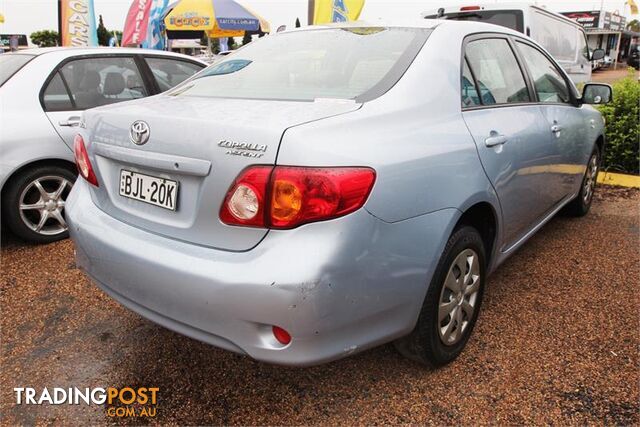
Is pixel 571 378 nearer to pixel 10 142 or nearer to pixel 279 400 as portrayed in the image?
pixel 279 400

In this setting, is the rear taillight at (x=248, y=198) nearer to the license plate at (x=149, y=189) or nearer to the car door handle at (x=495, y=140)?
the license plate at (x=149, y=189)

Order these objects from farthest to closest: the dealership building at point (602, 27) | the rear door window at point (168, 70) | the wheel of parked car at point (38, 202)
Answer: the dealership building at point (602, 27), the rear door window at point (168, 70), the wheel of parked car at point (38, 202)

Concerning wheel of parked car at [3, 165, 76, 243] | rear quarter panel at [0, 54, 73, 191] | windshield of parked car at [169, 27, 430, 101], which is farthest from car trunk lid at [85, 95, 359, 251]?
wheel of parked car at [3, 165, 76, 243]

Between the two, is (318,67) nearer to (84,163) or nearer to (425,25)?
(425,25)

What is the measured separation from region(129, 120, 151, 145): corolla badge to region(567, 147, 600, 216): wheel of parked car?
3711 millimetres

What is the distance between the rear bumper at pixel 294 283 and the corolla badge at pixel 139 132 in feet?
1.17

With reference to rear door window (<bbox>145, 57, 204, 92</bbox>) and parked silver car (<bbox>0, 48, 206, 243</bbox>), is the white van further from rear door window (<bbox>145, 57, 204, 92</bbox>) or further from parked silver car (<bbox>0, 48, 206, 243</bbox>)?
parked silver car (<bbox>0, 48, 206, 243</bbox>)

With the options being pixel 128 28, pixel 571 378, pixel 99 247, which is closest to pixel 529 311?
pixel 571 378

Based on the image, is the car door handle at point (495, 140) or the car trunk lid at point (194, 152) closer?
the car trunk lid at point (194, 152)

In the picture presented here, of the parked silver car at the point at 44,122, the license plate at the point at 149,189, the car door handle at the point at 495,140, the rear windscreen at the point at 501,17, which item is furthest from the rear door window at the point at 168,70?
the rear windscreen at the point at 501,17

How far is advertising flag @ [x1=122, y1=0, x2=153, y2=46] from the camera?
12.5m

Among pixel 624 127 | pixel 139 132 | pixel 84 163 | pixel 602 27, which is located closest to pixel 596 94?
pixel 624 127

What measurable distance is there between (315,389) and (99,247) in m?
1.11

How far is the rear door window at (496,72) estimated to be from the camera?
2653 millimetres
